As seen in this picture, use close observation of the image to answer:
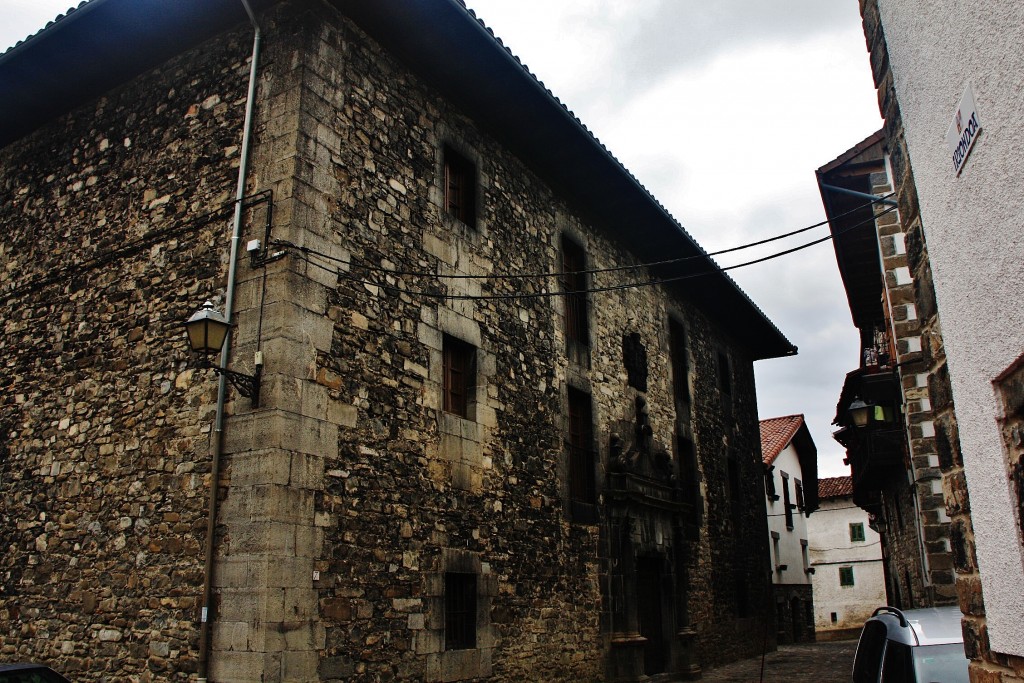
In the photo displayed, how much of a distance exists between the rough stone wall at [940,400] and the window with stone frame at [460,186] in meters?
6.10

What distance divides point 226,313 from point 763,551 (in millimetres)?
15731

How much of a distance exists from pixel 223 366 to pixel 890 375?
954cm

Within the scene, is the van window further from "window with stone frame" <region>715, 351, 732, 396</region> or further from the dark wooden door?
"window with stone frame" <region>715, 351, 732, 396</region>

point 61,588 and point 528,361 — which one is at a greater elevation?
point 528,361

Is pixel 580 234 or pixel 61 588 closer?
pixel 61 588

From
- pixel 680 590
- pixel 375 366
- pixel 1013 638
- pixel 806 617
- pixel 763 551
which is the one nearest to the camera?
pixel 1013 638

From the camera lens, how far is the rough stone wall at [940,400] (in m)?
3.35

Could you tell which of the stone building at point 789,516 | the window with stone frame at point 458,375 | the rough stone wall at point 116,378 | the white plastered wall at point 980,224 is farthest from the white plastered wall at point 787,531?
the white plastered wall at point 980,224

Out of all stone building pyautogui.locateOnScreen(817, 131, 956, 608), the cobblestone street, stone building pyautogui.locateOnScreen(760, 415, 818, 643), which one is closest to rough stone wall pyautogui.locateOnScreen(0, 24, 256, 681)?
stone building pyautogui.locateOnScreen(817, 131, 956, 608)

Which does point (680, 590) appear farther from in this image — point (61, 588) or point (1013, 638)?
point (1013, 638)

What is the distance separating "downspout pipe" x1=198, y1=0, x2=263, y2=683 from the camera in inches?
256

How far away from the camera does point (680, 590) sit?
13.9 metres

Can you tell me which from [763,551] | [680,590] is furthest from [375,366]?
[763,551]

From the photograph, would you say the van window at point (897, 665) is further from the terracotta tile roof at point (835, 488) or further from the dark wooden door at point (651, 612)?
the terracotta tile roof at point (835, 488)
